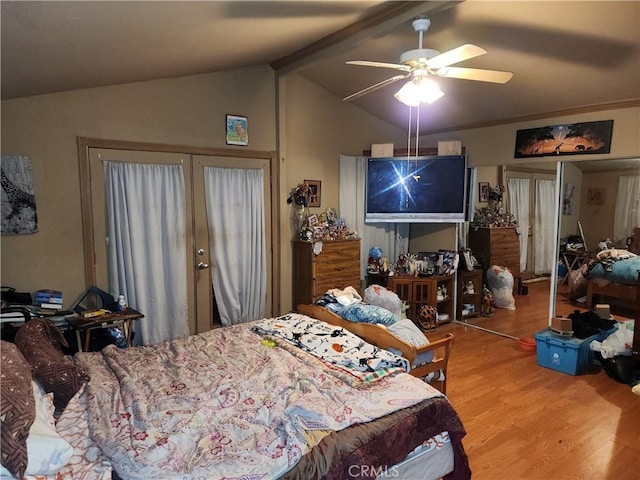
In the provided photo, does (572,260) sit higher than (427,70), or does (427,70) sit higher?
(427,70)

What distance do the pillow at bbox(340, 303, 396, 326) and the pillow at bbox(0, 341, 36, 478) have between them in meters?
1.83

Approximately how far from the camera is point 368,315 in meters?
2.79

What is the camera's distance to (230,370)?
2.31m

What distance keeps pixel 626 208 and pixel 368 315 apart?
2.63 metres

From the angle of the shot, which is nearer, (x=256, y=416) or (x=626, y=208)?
(x=256, y=416)

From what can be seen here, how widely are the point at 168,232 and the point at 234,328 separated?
1289 mm

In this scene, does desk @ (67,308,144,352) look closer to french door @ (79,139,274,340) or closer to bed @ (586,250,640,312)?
french door @ (79,139,274,340)

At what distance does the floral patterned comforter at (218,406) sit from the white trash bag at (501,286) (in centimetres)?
316

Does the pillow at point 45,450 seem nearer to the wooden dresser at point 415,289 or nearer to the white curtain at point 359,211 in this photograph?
the wooden dresser at point 415,289

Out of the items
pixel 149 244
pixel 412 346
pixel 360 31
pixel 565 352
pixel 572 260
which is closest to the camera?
pixel 412 346

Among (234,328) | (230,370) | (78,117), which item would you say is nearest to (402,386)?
(230,370)

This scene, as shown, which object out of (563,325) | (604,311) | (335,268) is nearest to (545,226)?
(604,311)

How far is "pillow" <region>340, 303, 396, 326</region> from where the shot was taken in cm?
278

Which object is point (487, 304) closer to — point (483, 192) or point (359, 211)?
point (483, 192)
